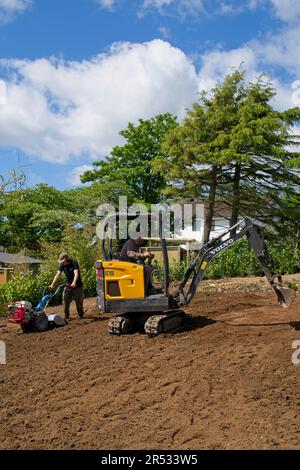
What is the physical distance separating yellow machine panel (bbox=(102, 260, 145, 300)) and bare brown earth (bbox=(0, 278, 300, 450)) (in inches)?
32.2

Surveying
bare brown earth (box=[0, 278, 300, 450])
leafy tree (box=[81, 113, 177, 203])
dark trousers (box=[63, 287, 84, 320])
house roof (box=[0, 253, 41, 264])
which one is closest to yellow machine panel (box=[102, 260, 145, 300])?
bare brown earth (box=[0, 278, 300, 450])

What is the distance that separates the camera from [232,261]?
18.2 meters

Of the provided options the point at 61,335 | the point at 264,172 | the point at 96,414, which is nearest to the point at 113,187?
the point at 264,172

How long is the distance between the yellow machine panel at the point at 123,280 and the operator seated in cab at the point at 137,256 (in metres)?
0.14

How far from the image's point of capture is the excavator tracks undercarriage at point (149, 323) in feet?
29.7

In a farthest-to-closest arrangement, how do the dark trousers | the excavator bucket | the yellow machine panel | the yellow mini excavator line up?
the dark trousers → the yellow machine panel → the yellow mini excavator → the excavator bucket

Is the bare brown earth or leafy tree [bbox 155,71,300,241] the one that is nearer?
the bare brown earth

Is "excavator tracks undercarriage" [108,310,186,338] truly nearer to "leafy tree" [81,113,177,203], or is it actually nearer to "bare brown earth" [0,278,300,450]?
"bare brown earth" [0,278,300,450]

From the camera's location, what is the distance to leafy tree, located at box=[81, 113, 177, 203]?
118ft

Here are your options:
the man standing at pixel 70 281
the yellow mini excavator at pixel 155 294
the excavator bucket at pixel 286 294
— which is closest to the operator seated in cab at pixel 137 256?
the yellow mini excavator at pixel 155 294

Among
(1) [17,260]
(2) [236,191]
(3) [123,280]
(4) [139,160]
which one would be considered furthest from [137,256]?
(4) [139,160]

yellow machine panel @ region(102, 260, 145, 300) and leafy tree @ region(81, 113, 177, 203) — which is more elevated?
leafy tree @ region(81, 113, 177, 203)

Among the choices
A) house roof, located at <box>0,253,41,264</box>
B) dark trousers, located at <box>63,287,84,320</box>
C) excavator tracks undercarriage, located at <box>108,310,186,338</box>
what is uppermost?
house roof, located at <box>0,253,41,264</box>

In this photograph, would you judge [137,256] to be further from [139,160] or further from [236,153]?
[139,160]
